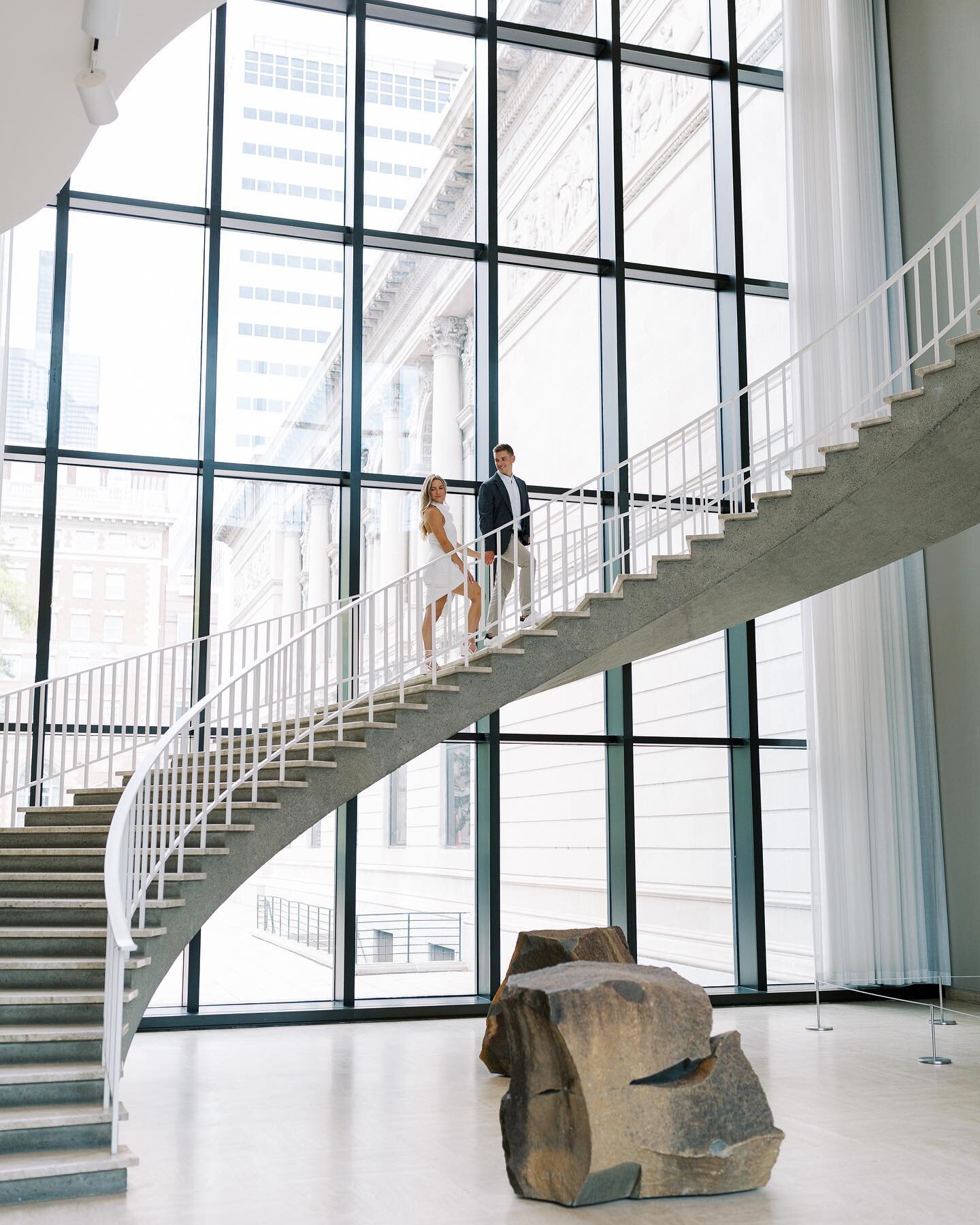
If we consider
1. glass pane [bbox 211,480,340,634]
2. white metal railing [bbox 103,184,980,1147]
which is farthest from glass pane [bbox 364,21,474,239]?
white metal railing [bbox 103,184,980,1147]

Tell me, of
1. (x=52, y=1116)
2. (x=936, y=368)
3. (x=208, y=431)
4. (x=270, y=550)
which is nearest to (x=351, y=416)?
(x=208, y=431)

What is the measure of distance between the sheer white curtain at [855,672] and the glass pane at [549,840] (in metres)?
1.89

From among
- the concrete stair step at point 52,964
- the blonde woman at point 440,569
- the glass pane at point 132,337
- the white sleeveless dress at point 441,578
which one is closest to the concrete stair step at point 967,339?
the blonde woman at point 440,569

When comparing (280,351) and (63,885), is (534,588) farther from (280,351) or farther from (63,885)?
(63,885)

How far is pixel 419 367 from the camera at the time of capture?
37.1ft

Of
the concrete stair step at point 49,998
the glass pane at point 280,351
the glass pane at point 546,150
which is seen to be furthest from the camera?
the glass pane at point 546,150

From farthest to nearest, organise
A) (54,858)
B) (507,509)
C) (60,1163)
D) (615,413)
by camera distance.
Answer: (615,413) → (507,509) → (54,858) → (60,1163)

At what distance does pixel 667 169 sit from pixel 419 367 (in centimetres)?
328

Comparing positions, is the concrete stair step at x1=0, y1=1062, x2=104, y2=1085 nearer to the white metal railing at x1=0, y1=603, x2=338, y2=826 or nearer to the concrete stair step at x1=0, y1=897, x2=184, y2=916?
the concrete stair step at x1=0, y1=897, x2=184, y2=916

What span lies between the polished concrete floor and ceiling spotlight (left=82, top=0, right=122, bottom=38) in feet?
13.6

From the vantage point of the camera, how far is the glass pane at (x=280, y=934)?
9.98 metres

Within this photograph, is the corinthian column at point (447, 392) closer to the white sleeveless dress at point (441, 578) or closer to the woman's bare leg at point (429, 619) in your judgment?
the woman's bare leg at point (429, 619)

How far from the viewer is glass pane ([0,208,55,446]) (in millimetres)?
9938

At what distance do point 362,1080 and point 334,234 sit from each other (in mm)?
6971
